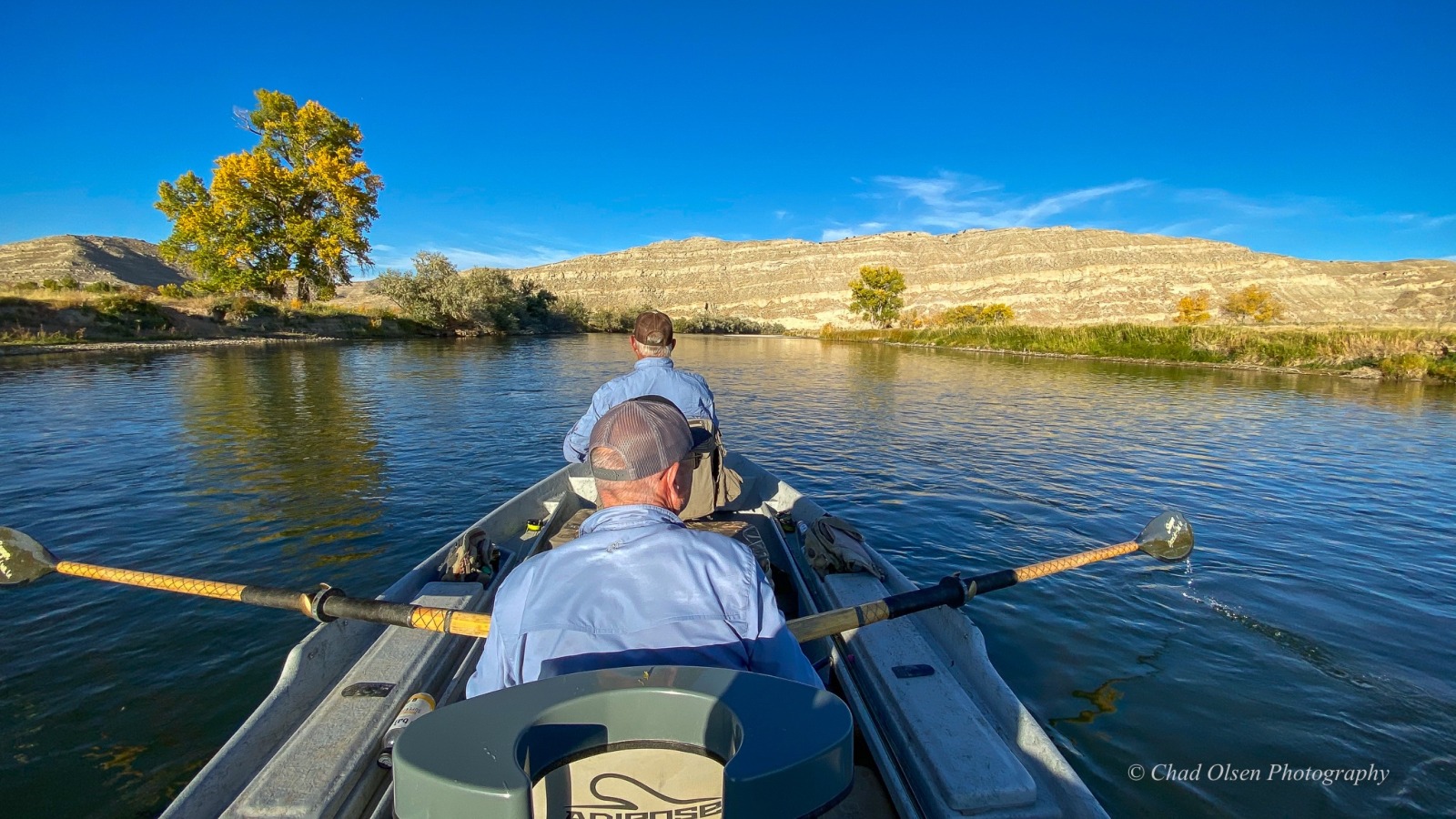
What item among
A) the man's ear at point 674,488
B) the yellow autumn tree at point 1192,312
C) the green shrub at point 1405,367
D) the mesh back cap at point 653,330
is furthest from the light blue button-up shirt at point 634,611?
the yellow autumn tree at point 1192,312

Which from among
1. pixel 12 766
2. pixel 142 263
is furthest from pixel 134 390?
pixel 142 263

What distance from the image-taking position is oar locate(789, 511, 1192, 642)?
311cm

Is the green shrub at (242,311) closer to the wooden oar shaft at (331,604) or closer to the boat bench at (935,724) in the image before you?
the wooden oar shaft at (331,604)

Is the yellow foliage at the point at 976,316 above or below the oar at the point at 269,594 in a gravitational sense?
above

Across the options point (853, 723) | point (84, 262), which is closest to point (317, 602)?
point (853, 723)

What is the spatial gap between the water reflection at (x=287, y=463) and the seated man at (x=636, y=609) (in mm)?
5892

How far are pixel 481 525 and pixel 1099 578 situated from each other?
6121 mm

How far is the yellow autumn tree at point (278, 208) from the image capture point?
1595 inches

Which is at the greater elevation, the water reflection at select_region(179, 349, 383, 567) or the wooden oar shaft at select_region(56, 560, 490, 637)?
the wooden oar shaft at select_region(56, 560, 490, 637)

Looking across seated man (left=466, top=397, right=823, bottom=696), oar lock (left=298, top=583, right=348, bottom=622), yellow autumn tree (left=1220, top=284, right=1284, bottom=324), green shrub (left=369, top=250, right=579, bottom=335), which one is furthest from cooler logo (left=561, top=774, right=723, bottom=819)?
yellow autumn tree (left=1220, top=284, right=1284, bottom=324)

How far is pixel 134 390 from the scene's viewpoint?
55.0ft

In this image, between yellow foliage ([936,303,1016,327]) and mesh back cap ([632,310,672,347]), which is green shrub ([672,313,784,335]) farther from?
mesh back cap ([632,310,672,347])

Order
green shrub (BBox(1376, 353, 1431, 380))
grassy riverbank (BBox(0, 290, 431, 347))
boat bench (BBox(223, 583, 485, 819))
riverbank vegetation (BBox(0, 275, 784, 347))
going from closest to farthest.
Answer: boat bench (BBox(223, 583, 485, 819)) < green shrub (BBox(1376, 353, 1431, 380)) < grassy riverbank (BBox(0, 290, 431, 347)) < riverbank vegetation (BBox(0, 275, 784, 347))

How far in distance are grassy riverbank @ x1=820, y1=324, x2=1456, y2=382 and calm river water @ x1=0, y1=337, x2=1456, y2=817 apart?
37.3 ft
